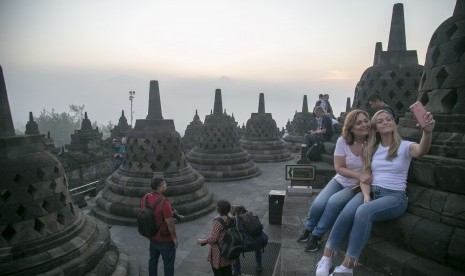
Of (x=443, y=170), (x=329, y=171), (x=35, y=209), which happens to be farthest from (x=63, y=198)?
(x=329, y=171)

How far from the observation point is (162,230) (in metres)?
4.43

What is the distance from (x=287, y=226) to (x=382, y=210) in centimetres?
198

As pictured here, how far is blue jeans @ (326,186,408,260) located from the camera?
112 inches

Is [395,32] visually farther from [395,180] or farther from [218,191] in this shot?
[218,191]

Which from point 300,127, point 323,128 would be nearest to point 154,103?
point 323,128

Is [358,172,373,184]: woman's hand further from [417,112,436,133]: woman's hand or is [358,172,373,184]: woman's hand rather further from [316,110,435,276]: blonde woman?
[417,112,436,133]: woman's hand

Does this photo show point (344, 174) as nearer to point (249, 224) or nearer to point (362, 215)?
point (362, 215)

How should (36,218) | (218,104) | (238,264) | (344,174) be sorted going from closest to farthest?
(344,174), (36,218), (238,264), (218,104)

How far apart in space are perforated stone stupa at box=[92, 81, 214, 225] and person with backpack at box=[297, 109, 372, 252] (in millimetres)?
5119

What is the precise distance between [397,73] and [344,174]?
5162 mm

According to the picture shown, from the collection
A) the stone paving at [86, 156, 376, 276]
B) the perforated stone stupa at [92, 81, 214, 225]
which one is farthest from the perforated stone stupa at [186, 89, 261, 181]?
the perforated stone stupa at [92, 81, 214, 225]

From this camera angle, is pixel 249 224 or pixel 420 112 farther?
pixel 249 224

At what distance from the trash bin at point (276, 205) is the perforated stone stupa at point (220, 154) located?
5431mm

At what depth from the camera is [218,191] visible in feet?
36.1
